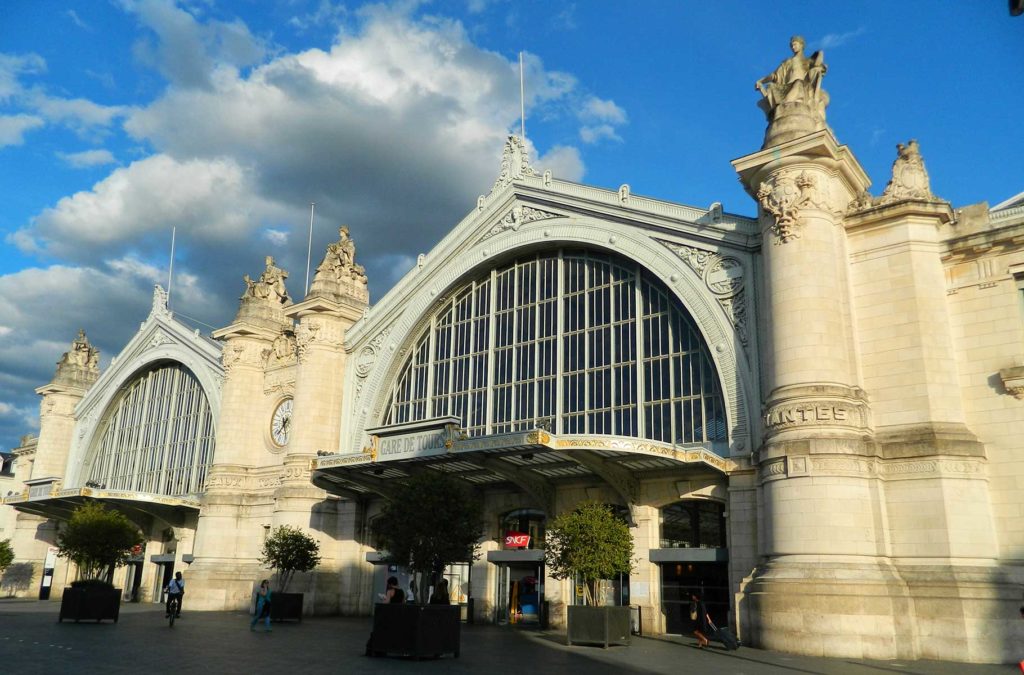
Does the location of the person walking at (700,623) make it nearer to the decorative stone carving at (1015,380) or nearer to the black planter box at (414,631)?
the black planter box at (414,631)

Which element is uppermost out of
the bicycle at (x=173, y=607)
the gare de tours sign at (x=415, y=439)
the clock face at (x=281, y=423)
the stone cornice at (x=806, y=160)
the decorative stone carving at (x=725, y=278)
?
the stone cornice at (x=806, y=160)

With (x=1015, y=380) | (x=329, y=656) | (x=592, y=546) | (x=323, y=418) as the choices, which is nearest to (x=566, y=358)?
(x=592, y=546)

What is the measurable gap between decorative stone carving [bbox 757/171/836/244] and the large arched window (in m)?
5.45

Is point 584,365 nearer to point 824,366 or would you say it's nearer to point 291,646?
point 824,366

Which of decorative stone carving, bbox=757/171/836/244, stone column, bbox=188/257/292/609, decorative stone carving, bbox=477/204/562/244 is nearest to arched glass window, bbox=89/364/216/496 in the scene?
stone column, bbox=188/257/292/609

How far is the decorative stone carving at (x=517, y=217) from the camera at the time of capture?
36875 mm

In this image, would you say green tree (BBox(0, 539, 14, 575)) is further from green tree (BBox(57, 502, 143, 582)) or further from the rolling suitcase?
the rolling suitcase

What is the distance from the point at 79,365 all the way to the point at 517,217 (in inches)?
1754

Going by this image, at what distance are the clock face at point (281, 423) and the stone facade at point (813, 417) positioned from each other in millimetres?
7165

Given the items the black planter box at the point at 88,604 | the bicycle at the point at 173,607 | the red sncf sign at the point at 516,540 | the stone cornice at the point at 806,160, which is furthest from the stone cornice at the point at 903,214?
the black planter box at the point at 88,604

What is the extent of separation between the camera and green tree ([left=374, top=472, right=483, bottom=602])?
24031 mm

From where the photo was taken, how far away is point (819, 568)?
23547 mm

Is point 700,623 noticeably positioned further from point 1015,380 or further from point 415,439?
point 415,439

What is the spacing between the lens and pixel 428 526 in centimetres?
2412
